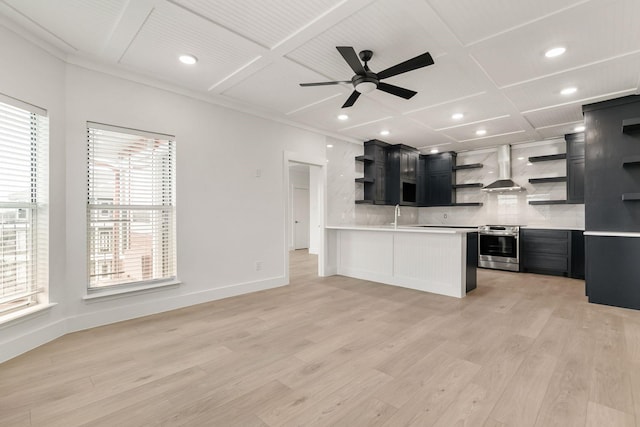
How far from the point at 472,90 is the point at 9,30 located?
4514 mm

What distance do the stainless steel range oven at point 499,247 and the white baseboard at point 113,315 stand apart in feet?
14.6

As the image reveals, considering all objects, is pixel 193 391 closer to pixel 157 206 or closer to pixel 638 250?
pixel 157 206

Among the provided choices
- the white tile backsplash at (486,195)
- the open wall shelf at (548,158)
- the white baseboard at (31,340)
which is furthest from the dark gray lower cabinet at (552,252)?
the white baseboard at (31,340)

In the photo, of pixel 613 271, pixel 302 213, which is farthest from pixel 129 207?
pixel 302 213

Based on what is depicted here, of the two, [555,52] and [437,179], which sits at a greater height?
[555,52]

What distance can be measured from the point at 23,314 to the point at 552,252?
7429 millimetres

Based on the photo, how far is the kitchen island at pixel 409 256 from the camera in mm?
4137

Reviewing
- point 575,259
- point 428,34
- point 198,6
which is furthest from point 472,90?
point 575,259

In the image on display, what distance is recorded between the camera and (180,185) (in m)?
3.65

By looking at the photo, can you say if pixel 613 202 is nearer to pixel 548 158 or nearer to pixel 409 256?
pixel 548 158

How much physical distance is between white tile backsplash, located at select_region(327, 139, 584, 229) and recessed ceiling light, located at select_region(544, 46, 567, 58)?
342 cm

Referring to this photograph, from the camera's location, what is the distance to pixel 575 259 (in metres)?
5.34

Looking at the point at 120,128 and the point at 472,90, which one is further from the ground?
the point at 472,90

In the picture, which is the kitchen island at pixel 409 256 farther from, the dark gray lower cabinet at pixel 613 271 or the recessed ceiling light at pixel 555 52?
the recessed ceiling light at pixel 555 52
